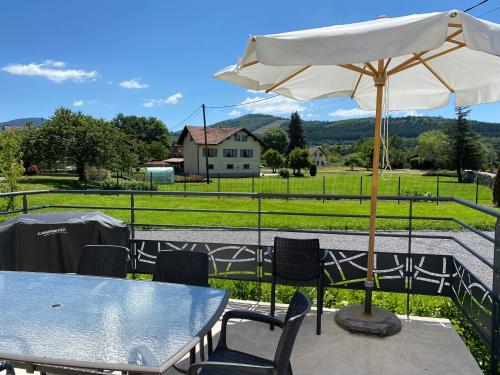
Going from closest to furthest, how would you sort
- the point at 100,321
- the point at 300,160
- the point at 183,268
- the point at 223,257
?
the point at 100,321
the point at 183,268
the point at 223,257
the point at 300,160

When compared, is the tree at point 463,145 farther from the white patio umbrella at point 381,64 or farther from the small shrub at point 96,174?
the white patio umbrella at point 381,64

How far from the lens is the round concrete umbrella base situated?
3.22 meters

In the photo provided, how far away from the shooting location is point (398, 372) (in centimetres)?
269

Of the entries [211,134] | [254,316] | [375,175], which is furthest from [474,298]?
[211,134]

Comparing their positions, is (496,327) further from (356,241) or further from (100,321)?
(356,241)

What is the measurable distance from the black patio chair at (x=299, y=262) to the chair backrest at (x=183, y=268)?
2.66ft

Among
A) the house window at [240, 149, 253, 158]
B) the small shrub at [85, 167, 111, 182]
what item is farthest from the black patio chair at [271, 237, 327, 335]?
the house window at [240, 149, 253, 158]

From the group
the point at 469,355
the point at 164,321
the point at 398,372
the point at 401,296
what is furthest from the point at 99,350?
the point at 401,296

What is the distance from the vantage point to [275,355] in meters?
1.69

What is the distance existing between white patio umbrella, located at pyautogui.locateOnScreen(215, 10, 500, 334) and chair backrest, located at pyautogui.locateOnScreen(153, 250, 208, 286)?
4.71 ft

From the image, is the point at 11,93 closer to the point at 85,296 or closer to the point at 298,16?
the point at 298,16

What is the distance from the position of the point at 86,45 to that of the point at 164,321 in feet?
67.1

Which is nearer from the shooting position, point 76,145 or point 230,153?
point 76,145

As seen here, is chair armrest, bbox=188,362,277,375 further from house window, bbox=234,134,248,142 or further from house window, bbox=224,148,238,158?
house window, bbox=234,134,248,142
